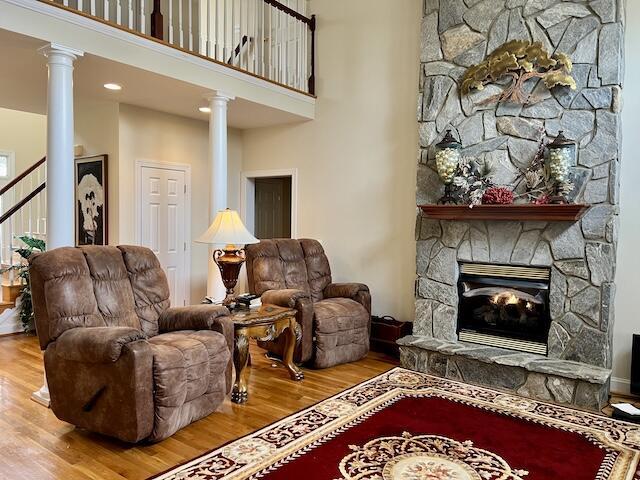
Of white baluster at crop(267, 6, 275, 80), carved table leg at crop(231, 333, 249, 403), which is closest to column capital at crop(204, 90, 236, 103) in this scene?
white baluster at crop(267, 6, 275, 80)

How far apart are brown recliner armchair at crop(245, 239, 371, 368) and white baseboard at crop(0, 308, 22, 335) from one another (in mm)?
2874

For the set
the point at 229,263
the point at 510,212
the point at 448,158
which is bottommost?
the point at 229,263

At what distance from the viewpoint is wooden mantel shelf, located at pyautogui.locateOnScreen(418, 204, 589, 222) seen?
3.75 metres

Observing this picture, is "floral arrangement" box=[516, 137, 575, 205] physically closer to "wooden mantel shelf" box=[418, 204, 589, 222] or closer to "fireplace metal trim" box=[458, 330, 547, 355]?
"wooden mantel shelf" box=[418, 204, 589, 222]

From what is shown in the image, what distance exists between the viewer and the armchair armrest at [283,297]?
4.28 m

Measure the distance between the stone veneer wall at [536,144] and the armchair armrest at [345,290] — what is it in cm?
62

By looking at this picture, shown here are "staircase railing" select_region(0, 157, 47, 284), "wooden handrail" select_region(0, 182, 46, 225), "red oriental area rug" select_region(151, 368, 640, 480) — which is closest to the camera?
"red oriental area rug" select_region(151, 368, 640, 480)

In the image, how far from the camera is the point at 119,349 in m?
2.70

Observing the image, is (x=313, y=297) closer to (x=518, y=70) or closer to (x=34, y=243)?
(x=518, y=70)

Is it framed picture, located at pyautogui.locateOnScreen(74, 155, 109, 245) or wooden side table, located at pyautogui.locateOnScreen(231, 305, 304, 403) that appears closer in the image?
wooden side table, located at pyautogui.locateOnScreen(231, 305, 304, 403)

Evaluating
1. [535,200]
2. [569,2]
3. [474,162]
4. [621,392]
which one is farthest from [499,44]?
[621,392]

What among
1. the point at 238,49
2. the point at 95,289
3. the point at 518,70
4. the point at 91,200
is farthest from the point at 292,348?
the point at 238,49

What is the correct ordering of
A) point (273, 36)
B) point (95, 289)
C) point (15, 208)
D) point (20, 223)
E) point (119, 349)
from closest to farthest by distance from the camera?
point (119, 349) < point (95, 289) < point (273, 36) < point (15, 208) < point (20, 223)

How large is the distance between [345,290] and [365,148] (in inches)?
65.8
